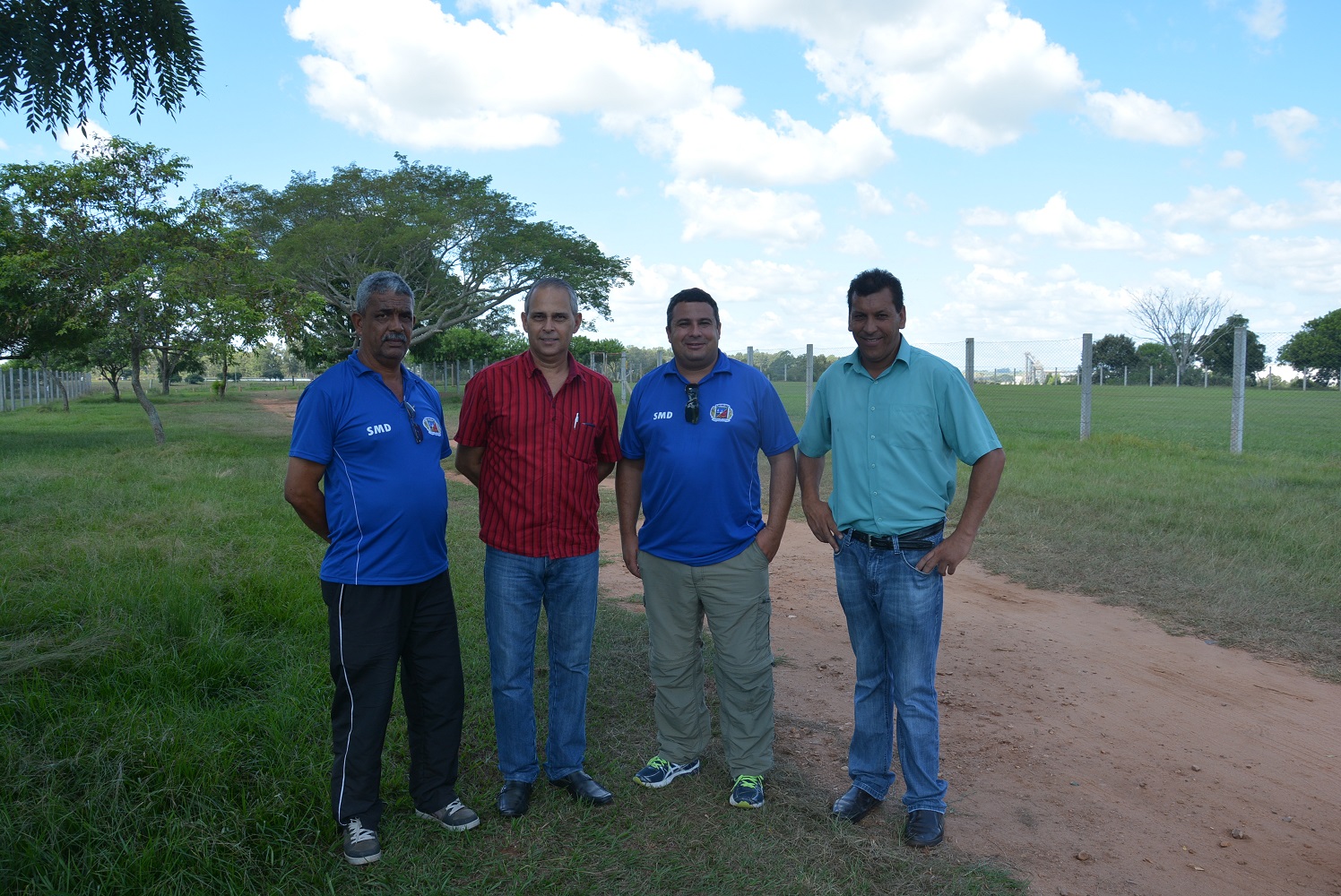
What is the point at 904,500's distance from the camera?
10.7 feet

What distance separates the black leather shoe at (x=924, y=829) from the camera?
3.22 meters

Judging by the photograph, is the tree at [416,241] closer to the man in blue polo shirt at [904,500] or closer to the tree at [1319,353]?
the tree at [1319,353]

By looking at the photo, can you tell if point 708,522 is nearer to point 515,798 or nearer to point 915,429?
point 915,429

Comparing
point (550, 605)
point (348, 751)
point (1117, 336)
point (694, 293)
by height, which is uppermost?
point (1117, 336)

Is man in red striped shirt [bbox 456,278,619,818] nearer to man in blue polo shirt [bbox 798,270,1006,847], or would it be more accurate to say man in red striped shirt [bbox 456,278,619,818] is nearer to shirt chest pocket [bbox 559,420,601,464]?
shirt chest pocket [bbox 559,420,601,464]

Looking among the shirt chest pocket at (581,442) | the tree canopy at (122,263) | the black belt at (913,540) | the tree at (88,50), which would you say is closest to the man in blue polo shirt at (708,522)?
the shirt chest pocket at (581,442)

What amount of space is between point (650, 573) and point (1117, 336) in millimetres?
59167

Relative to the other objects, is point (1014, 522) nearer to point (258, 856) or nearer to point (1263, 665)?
point (1263, 665)

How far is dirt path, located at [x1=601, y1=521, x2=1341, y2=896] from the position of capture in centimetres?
314

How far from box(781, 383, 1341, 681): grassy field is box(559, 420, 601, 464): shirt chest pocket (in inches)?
170

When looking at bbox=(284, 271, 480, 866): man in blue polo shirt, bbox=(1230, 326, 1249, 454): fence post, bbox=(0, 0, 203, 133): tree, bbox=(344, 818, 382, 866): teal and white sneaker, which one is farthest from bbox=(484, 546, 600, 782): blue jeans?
bbox=(1230, 326, 1249, 454): fence post

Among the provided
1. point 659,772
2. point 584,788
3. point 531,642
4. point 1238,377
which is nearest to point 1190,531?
point 1238,377

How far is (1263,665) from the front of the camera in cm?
505

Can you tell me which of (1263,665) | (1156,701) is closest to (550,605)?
(1156,701)
